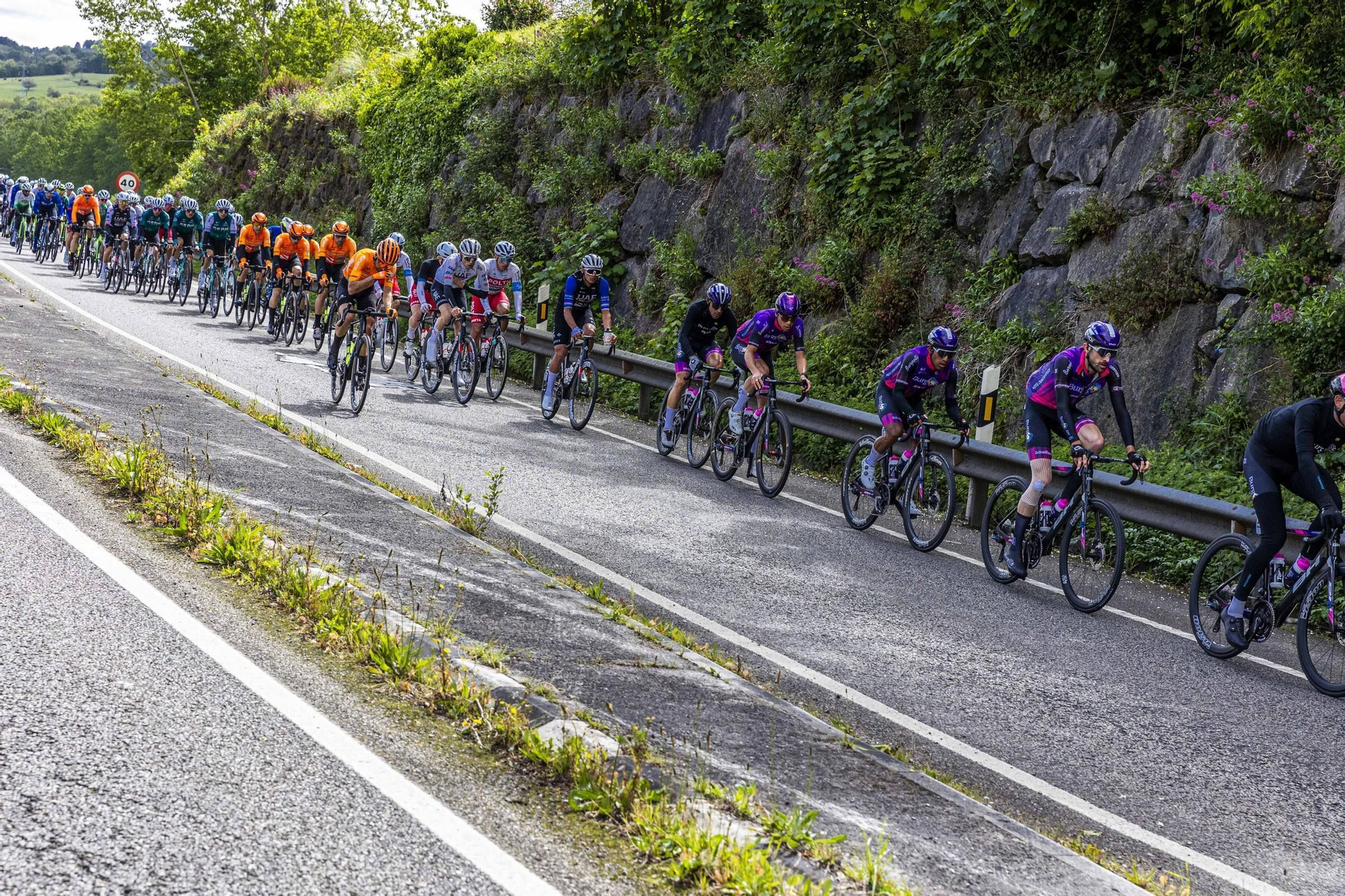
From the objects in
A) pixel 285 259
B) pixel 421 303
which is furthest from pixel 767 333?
pixel 285 259

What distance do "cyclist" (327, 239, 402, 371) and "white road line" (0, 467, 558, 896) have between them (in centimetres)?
792

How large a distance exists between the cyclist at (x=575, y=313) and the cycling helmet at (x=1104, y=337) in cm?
736

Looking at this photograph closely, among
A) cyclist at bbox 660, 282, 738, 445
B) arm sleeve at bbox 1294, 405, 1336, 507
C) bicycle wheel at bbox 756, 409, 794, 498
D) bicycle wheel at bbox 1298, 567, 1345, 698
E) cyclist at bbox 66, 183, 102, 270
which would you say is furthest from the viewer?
cyclist at bbox 66, 183, 102, 270

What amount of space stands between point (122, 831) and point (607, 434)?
36.9 ft

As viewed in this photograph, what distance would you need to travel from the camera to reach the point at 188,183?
46594 mm

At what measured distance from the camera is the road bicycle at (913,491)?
979cm

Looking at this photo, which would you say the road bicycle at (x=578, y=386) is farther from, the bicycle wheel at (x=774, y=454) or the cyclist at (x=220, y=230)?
the cyclist at (x=220, y=230)

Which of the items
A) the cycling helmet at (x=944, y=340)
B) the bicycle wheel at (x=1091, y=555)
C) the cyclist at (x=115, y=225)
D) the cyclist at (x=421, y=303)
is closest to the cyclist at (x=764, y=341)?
the cycling helmet at (x=944, y=340)

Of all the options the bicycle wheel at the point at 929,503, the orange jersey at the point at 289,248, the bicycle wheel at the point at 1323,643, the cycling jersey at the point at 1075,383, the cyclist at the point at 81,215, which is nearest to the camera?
the bicycle wheel at the point at 1323,643

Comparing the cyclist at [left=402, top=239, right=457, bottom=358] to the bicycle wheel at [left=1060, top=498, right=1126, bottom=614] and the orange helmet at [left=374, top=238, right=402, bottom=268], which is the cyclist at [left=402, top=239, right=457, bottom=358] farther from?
the bicycle wheel at [left=1060, top=498, right=1126, bottom=614]

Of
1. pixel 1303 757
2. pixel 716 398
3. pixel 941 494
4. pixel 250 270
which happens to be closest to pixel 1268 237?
pixel 941 494

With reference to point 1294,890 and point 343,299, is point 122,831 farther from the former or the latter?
point 343,299

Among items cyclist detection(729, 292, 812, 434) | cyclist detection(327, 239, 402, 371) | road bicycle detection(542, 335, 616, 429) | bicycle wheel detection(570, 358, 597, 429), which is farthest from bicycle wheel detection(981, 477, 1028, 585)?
cyclist detection(327, 239, 402, 371)

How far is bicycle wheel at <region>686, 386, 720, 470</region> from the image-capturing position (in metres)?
12.8
